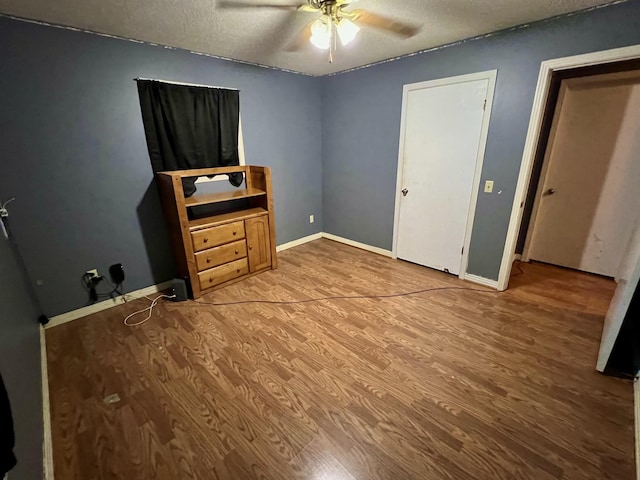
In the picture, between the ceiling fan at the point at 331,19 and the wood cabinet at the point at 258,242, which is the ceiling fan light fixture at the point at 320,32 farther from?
the wood cabinet at the point at 258,242

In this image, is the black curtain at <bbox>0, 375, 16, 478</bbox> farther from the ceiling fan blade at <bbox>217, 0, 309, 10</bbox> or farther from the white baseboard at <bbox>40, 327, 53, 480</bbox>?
the ceiling fan blade at <bbox>217, 0, 309, 10</bbox>

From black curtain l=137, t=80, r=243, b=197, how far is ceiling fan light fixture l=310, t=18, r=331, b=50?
1663mm

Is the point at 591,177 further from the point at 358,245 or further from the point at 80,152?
the point at 80,152

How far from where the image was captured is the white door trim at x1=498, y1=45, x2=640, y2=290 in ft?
6.31

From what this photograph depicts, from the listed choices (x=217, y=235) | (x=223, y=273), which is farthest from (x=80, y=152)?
(x=223, y=273)

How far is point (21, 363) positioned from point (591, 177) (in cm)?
502

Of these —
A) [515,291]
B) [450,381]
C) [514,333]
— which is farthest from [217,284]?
[515,291]

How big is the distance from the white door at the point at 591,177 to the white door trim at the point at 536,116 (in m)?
1.11

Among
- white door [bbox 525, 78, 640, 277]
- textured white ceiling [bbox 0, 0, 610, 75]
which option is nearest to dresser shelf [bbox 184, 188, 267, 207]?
textured white ceiling [bbox 0, 0, 610, 75]

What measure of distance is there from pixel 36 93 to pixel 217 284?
2078mm

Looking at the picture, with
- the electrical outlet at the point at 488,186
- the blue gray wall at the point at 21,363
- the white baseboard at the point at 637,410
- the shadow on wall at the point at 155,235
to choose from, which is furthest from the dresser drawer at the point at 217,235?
the white baseboard at the point at 637,410

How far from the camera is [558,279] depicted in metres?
3.04

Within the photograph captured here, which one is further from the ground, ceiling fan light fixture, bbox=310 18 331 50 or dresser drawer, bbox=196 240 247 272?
ceiling fan light fixture, bbox=310 18 331 50

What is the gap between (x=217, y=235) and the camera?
2770mm
